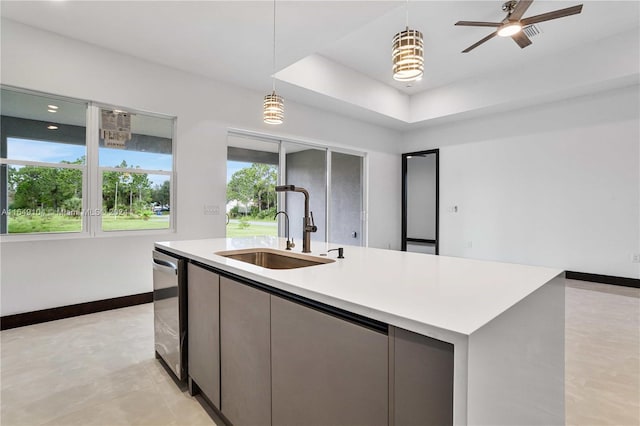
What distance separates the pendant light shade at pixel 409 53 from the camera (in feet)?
5.78

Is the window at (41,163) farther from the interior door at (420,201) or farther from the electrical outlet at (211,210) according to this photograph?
the interior door at (420,201)

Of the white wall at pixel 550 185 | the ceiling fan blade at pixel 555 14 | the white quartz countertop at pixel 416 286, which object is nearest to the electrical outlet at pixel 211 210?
the white quartz countertop at pixel 416 286

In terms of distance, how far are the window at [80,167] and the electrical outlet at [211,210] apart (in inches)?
17.4

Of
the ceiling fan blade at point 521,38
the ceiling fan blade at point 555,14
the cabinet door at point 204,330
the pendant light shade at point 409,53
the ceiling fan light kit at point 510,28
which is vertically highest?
the ceiling fan blade at point 521,38

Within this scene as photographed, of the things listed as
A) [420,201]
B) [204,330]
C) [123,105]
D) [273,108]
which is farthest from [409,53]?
[420,201]

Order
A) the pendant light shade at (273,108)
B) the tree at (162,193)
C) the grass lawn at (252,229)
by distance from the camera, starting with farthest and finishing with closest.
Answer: the grass lawn at (252,229) < the tree at (162,193) < the pendant light shade at (273,108)

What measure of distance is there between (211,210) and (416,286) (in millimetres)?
3781

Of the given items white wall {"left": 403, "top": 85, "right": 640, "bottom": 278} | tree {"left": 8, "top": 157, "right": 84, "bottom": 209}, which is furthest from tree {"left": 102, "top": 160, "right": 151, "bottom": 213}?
white wall {"left": 403, "top": 85, "right": 640, "bottom": 278}

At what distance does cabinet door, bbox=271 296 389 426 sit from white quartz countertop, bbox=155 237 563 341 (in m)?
0.08

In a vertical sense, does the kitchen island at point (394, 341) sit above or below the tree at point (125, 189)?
below

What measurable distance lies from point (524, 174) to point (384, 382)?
583 centimetres

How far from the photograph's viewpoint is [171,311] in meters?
1.99

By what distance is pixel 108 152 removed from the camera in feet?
12.0

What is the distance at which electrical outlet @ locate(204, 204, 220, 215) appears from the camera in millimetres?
4336
